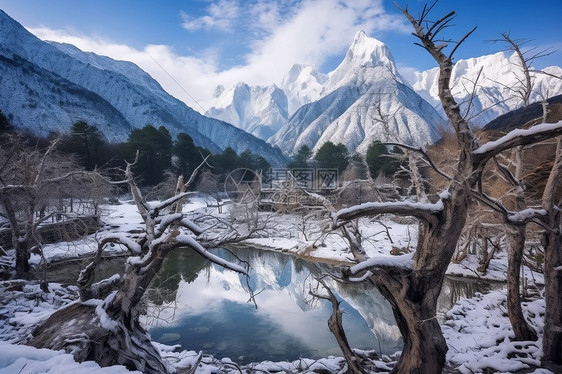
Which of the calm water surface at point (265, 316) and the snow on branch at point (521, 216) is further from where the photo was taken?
the calm water surface at point (265, 316)

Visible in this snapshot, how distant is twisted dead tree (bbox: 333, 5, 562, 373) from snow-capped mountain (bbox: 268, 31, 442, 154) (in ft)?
245

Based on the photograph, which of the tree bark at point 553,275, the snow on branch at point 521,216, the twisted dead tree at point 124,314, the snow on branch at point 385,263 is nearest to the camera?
the snow on branch at point 385,263

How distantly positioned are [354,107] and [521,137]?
10478 cm

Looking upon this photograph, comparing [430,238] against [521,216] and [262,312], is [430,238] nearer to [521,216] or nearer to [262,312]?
[521,216]

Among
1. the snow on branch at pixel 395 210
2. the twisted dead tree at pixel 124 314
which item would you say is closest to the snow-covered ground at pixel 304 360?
the twisted dead tree at pixel 124 314

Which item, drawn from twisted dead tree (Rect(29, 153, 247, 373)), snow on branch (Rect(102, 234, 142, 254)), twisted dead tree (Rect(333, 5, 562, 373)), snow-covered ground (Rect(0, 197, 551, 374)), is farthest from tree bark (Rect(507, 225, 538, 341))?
snow on branch (Rect(102, 234, 142, 254))

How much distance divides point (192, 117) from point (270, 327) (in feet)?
450

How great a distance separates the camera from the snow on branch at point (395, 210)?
3.46 m

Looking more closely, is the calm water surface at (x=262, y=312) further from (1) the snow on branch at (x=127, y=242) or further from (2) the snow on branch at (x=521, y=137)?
(2) the snow on branch at (x=521, y=137)

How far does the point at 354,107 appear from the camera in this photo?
10075 cm

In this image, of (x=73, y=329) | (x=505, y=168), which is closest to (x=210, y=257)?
(x=73, y=329)

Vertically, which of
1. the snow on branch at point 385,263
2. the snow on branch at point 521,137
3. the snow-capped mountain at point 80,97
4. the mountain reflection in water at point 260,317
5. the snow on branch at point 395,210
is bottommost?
the mountain reflection in water at point 260,317

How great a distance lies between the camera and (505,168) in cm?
491

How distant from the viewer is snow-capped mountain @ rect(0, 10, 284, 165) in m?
63.9
